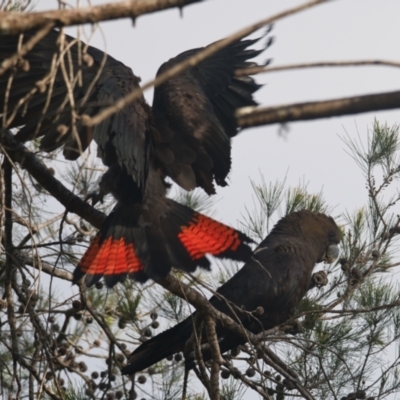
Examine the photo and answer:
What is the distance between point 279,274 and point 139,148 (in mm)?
1333

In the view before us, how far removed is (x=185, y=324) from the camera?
10.5 feet

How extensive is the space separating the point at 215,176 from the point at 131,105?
580 millimetres

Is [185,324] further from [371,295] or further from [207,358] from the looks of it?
[371,295]

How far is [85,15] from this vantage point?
133 centimetres

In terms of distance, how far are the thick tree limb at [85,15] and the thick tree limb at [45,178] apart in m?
1.12

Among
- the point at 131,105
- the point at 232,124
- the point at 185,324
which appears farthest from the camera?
the point at 232,124

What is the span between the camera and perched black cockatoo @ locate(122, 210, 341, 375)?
145 inches

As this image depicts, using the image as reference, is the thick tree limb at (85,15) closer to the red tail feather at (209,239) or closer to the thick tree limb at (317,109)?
the thick tree limb at (317,109)

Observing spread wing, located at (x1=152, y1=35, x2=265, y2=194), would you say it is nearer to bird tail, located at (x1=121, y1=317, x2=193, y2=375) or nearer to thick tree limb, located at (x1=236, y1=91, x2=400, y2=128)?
bird tail, located at (x1=121, y1=317, x2=193, y2=375)

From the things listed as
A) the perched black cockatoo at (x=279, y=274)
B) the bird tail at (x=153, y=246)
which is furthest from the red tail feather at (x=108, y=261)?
the perched black cockatoo at (x=279, y=274)

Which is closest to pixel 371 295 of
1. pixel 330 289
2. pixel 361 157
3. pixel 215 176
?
pixel 330 289

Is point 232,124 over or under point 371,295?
over

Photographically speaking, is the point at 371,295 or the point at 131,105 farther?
the point at 371,295

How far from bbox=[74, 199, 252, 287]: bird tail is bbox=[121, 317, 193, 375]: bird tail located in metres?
0.57
